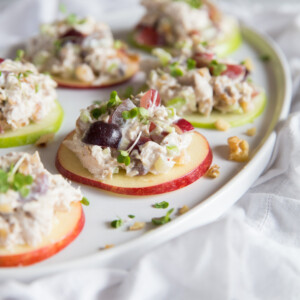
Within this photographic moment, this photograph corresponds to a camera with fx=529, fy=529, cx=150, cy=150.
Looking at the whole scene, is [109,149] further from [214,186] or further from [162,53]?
[162,53]

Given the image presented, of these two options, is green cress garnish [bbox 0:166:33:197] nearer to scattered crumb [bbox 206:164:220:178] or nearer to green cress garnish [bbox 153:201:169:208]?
green cress garnish [bbox 153:201:169:208]

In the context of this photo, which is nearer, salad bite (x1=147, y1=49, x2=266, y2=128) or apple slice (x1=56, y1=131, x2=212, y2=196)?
apple slice (x1=56, y1=131, x2=212, y2=196)

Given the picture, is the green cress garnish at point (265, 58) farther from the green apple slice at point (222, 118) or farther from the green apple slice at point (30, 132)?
the green apple slice at point (30, 132)

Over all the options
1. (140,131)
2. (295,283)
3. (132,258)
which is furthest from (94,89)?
(295,283)

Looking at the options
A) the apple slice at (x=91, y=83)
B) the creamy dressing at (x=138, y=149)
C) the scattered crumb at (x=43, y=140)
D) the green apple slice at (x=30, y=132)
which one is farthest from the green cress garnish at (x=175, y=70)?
the scattered crumb at (x=43, y=140)

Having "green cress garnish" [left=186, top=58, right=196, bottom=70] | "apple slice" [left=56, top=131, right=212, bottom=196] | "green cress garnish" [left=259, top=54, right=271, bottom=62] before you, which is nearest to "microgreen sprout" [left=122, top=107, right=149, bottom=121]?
"apple slice" [left=56, top=131, right=212, bottom=196]
